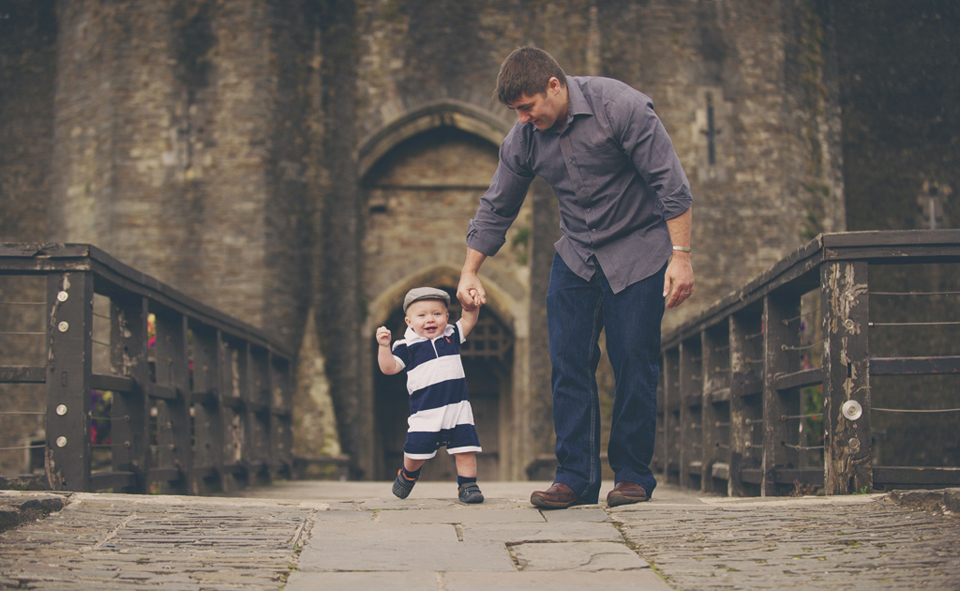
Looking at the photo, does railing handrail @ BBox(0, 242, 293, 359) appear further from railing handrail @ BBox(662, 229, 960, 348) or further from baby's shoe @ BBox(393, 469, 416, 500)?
railing handrail @ BBox(662, 229, 960, 348)

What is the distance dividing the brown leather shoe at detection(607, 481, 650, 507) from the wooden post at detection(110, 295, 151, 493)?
222 cm

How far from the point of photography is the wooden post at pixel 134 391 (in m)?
4.48

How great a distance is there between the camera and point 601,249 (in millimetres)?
3531

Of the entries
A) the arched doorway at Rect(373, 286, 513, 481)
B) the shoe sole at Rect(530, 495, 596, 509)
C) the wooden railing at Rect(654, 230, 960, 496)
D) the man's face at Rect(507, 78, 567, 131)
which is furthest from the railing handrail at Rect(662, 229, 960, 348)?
the arched doorway at Rect(373, 286, 513, 481)

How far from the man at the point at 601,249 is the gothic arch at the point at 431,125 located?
8.64 meters

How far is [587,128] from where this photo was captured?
11.5ft

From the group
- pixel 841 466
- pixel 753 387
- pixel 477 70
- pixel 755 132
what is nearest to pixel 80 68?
pixel 477 70

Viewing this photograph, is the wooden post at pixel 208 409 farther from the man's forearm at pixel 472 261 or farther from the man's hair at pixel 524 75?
the man's hair at pixel 524 75

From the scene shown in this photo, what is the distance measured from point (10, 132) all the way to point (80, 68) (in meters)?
1.90

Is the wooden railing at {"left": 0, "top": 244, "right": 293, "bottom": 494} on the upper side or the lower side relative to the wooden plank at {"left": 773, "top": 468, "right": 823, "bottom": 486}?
upper

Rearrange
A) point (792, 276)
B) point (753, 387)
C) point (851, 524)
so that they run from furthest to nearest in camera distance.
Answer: point (753, 387) → point (792, 276) → point (851, 524)

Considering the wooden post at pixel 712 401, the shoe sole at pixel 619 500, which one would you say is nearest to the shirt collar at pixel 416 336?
the shoe sole at pixel 619 500

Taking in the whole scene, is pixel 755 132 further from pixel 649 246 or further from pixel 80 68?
pixel 649 246

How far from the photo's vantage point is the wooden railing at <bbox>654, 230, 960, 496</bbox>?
3412 millimetres
